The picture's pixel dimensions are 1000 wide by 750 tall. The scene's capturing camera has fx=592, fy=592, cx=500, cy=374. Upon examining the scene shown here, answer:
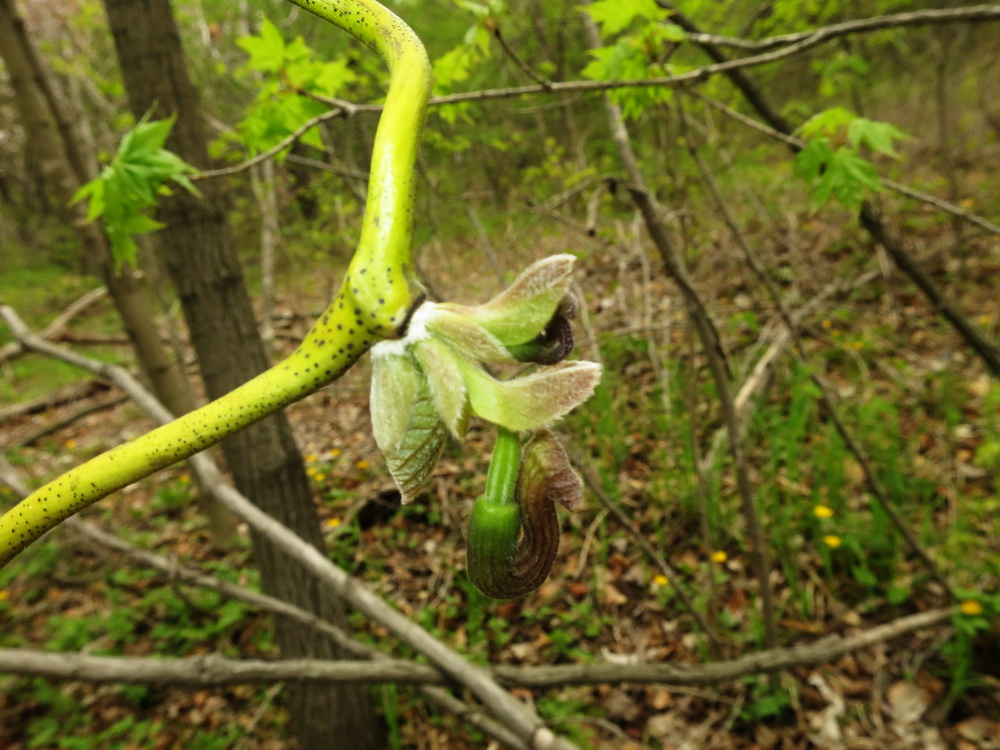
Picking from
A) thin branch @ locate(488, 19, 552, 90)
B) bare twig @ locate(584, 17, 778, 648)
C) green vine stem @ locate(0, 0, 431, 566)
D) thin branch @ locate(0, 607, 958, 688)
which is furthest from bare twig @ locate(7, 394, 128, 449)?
green vine stem @ locate(0, 0, 431, 566)

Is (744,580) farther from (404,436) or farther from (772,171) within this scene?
(772,171)

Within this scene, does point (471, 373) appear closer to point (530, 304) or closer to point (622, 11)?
point (530, 304)

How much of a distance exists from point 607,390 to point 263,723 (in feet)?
10.2

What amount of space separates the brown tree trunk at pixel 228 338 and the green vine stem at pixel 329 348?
8.45 ft

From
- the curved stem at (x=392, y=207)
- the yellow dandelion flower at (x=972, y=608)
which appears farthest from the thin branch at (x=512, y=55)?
the yellow dandelion flower at (x=972, y=608)

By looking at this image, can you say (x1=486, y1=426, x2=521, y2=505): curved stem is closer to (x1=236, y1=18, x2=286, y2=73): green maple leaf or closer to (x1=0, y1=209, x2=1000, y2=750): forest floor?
(x1=236, y1=18, x2=286, y2=73): green maple leaf

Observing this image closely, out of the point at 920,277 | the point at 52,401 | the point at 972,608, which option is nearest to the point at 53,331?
the point at 920,277

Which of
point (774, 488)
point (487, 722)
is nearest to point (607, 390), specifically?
point (774, 488)

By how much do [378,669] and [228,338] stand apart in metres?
1.69

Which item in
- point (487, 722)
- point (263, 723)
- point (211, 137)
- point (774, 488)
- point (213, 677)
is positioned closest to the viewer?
point (213, 677)

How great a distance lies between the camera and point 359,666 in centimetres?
218

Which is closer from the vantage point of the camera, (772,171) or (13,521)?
(13,521)

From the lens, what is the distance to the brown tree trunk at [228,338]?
8.74 ft

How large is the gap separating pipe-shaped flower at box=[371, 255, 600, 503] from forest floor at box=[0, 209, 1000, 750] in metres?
2.29
